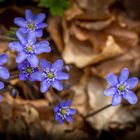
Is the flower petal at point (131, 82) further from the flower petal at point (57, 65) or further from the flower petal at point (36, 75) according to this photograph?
the flower petal at point (36, 75)

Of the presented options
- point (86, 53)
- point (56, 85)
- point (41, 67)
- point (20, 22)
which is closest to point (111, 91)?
point (56, 85)

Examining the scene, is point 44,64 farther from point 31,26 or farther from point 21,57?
point 31,26

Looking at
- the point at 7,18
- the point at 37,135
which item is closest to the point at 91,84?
the point at 37,135

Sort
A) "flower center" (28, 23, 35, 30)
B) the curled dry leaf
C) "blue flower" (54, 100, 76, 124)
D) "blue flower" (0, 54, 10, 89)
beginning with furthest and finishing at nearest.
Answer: the curled dry leaf < "blue flower" (54, 100, 76, 124) < "flower center" (28, 23, 35, 30) < "blue flower" (0, 54, 10, 89)

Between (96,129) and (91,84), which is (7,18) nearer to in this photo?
(91,84)

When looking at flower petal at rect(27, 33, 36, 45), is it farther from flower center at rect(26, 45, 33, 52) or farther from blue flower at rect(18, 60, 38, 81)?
blue flower at rect(18, 60, 38, 81)

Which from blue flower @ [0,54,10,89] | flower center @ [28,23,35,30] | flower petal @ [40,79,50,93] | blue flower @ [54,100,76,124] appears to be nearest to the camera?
blue flower @ [0,54,10,89]

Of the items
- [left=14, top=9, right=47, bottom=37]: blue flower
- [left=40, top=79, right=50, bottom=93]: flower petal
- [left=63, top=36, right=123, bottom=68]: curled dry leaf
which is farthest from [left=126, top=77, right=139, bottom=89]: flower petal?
[left=63, top=36, right=123, bottom=68]: curled dry leaf

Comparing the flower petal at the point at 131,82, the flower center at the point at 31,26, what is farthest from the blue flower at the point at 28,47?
the flower petal at the point at 131,82
